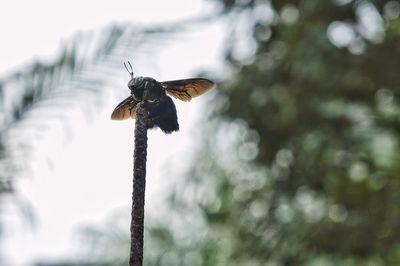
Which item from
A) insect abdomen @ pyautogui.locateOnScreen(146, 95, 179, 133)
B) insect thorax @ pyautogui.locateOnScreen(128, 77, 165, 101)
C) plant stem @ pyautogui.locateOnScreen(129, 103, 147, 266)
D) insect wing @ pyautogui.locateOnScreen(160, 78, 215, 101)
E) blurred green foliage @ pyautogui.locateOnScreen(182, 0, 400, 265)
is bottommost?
plant stem @ pyautogui.locateOnScreen(129, 103, 147, 266)

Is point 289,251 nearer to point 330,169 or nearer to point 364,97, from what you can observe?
point 330,169

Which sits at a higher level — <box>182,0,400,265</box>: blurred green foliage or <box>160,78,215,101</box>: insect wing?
<box>182,0,400,265</box>: blurred green foliage

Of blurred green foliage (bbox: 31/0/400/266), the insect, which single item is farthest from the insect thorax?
blurred green foliage (bbox: 31/0/400/266)

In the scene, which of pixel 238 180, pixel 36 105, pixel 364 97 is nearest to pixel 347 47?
pixel 364 97

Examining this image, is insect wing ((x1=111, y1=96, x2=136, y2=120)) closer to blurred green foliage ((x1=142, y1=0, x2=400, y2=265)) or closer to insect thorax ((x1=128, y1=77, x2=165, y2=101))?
insect thorax ((x1=128, y1=77, x2=165, y2=101))

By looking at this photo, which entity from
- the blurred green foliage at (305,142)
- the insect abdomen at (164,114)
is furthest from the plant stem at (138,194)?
the blurred green foliage at (305,142)

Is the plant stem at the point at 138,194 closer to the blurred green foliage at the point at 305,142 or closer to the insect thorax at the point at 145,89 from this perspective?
the insect thorax at the point at 145,89

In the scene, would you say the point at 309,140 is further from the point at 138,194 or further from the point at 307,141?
the point at 138,194
